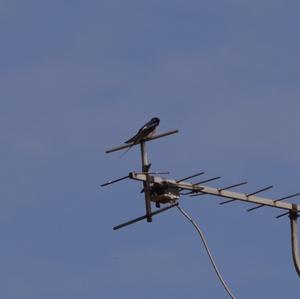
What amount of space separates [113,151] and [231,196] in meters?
1.90

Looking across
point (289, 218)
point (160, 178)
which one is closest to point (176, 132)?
point (160, 178)

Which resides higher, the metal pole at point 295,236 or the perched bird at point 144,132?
the perched bird at point 144,132

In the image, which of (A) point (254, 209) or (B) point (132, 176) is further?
(A) point (254, 209)

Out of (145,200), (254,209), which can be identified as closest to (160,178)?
(145,200)

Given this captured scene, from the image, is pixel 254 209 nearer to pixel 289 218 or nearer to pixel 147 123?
pixel 289 218

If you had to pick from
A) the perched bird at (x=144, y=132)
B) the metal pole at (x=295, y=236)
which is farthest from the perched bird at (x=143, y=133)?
the metal pole at (x=295, y=236)

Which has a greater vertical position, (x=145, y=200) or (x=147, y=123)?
(x=147, y=123)

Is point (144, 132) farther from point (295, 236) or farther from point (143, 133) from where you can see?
point (295, 236)

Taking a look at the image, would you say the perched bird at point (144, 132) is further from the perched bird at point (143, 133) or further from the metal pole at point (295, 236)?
the metal pole at point (295, 236)

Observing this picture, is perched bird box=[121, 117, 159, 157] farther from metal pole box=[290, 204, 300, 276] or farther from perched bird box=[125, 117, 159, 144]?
metal pole box=[290, 204, 300, 276]

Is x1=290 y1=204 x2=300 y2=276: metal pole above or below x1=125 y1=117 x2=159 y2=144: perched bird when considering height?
below

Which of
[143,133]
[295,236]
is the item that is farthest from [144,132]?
[295,236]

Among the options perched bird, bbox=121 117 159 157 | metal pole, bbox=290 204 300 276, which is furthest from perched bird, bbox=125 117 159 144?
metal pole, bbox=290 204 300 276

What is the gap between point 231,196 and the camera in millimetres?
21953
